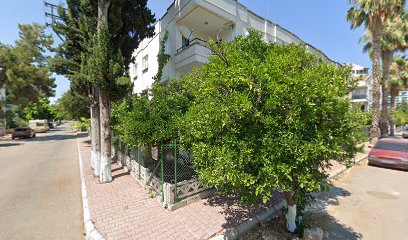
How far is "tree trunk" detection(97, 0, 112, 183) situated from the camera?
6.83 metres

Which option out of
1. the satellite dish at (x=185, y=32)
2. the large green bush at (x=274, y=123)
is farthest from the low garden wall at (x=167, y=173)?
the satellite dish at (x=185, y=32)

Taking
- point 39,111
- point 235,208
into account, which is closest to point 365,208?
point 235,208

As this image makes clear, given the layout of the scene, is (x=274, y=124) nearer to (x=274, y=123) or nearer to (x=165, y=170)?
(x=274, y=123)

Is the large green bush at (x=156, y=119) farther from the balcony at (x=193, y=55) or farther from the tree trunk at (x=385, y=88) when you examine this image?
the tree trunk at (x=385, y=88)

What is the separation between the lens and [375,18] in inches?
565

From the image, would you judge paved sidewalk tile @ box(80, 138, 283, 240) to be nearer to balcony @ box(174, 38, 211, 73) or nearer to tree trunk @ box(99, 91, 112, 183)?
tree trunk @ box(99, 91, 112, 183)

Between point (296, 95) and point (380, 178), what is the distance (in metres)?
8.89

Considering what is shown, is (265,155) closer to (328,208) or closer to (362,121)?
(362,121)

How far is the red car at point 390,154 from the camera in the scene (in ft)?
31.2

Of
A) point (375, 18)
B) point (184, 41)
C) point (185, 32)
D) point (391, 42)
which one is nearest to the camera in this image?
point (185, 32)

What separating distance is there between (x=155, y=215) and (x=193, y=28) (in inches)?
426

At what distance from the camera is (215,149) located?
3.46m

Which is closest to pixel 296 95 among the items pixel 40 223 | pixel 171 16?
pixel 40 223

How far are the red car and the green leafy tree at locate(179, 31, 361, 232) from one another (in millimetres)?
9106
